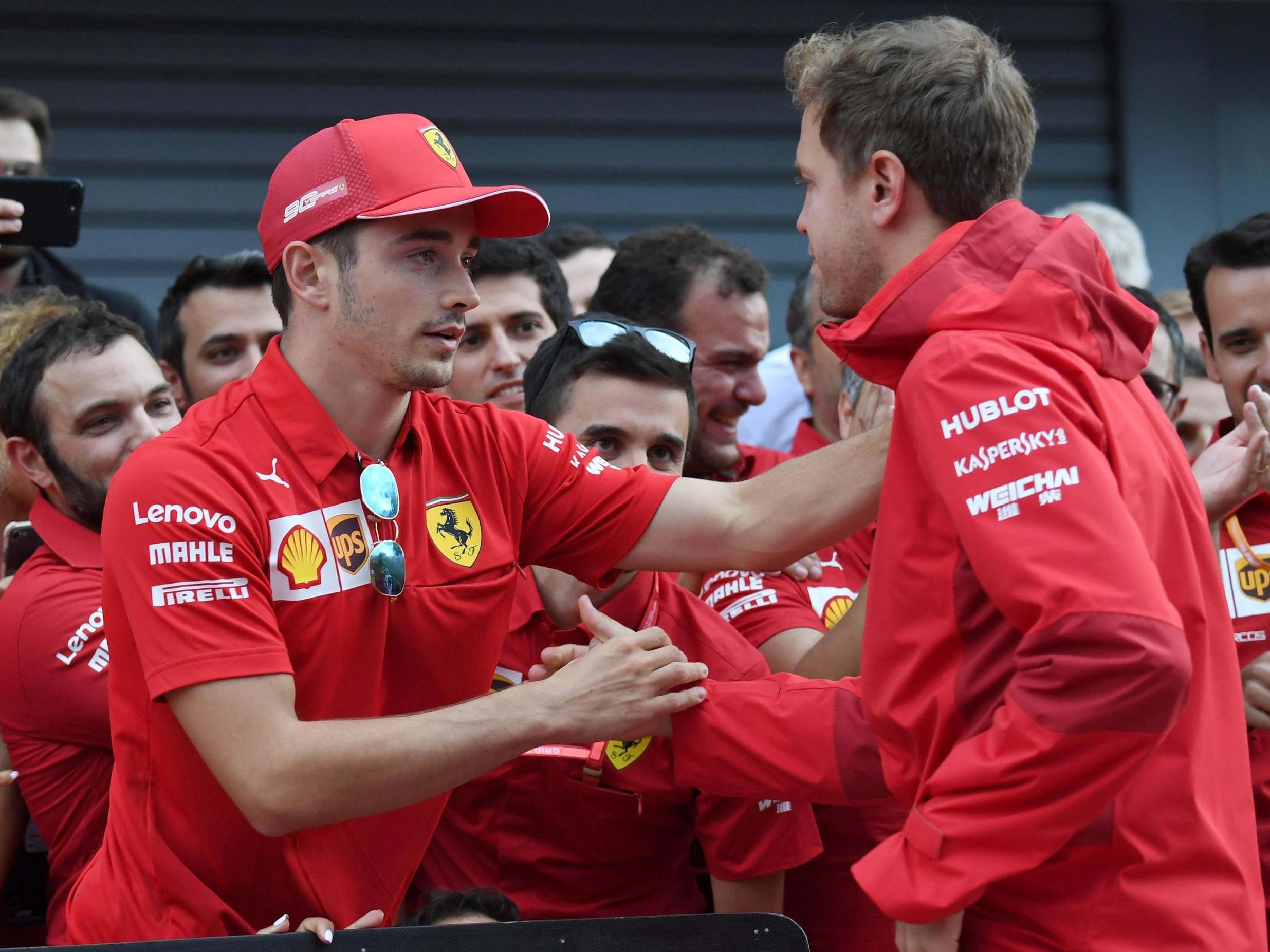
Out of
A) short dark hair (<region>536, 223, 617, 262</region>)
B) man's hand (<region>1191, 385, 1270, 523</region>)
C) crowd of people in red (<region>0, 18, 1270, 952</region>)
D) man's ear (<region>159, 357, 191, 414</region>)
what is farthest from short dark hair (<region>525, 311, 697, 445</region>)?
short dark hair (<region>536, 223, 617, 262</region>)

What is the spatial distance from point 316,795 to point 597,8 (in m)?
6.47

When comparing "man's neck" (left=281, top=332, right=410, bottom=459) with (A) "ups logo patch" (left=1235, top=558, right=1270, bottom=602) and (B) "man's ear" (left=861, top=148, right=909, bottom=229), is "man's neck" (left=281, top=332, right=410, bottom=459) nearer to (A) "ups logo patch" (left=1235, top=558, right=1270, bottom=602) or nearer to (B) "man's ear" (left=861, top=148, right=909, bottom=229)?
(B) "man's ear" (left=861, top=148, right=909, bottom=229)

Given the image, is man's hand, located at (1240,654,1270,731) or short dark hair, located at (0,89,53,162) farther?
short dark hair, located at (0,89,53,162)

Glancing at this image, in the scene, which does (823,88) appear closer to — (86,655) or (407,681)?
(407,681)

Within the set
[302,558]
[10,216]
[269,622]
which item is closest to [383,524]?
[302,558]

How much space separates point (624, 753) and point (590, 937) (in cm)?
74

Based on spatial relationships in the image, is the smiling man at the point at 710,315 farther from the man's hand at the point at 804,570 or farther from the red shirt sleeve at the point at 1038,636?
the red shirt sleeve at the point at 1038,636

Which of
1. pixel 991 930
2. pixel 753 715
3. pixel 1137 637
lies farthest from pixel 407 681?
pixel 1137 637

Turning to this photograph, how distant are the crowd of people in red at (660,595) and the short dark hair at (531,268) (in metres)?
1.09

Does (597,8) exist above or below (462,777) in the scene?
above

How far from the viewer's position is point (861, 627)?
3.15m

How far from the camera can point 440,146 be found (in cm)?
293

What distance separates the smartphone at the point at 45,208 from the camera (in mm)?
4008

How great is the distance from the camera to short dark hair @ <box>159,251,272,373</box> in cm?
478
